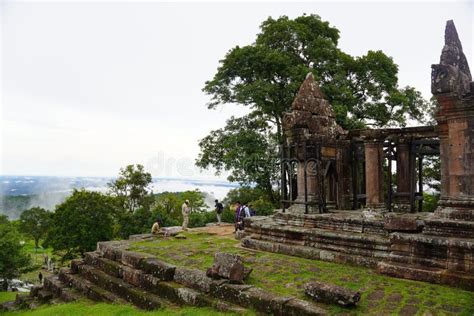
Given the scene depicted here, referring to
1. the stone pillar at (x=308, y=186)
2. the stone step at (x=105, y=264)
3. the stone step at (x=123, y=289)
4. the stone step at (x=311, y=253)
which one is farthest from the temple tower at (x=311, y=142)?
the stone step at (x=105, y=264)

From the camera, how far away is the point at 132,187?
2788 cm

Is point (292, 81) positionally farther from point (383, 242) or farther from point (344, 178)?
point (383, 242)

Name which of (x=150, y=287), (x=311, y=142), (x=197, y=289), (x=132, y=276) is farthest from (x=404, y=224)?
(x=132, y=276)

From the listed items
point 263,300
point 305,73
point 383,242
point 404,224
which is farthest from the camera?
point 305,73

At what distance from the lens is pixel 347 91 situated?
17.7 meters

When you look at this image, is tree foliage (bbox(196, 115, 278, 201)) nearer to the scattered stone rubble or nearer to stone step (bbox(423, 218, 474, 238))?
the scattered stone rubble

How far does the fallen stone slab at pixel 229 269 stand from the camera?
7.20m

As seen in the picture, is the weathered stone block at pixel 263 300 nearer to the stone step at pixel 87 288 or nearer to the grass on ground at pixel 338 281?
the grass on ground at pixel 338 281

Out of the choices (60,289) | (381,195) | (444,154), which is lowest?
(60,289)

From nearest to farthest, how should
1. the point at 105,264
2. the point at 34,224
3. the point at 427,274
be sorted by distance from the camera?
the point at 427,274 < the point at 105,264 < the point at 34,224

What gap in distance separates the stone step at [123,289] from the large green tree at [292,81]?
9.21 metres

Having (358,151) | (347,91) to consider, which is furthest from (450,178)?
(347,91)

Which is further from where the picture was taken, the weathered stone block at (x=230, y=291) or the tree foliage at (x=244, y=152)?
the tree foliage at (x=244, y=152)

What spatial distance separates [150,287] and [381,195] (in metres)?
7.56
